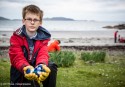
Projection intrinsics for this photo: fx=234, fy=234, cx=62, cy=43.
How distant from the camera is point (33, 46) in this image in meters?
3.71

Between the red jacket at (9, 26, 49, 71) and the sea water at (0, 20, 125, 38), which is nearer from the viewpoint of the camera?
the red jacket at (9, 26, 49, 71)

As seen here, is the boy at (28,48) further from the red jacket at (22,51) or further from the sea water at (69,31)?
the sea water at (69,31)

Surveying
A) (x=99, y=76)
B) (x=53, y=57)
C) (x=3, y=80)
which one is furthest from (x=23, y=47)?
(x=53, y=57)

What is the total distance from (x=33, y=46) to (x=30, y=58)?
20cm

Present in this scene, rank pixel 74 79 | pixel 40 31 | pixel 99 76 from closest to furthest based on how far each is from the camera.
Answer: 1. pixel 40 31
2. pixel 74 79
3. pixel 99 76

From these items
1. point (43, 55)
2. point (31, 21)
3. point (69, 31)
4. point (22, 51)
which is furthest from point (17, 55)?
point (69, 31)

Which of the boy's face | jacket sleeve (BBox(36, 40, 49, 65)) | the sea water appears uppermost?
the boy's face

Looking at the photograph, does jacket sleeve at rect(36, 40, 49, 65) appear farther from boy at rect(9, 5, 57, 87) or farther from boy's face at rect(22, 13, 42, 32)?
boy's face at rect(22, 13, 42, 32)

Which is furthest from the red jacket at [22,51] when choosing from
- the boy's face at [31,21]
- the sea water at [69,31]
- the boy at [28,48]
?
the sea water at [69,31]

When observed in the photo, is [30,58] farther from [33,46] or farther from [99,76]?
[99,76]

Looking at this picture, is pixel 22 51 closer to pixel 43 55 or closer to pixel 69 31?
pixel 43 55

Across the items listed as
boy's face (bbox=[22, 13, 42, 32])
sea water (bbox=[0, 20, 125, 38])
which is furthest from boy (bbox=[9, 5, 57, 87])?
sea water (bbox=[0, 20, 125, 38])

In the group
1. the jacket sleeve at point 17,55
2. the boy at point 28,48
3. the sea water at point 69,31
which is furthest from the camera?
the sea water at point 69,31

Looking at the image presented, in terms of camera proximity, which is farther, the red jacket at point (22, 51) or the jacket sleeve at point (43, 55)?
the red jacket at point (22, 51)
